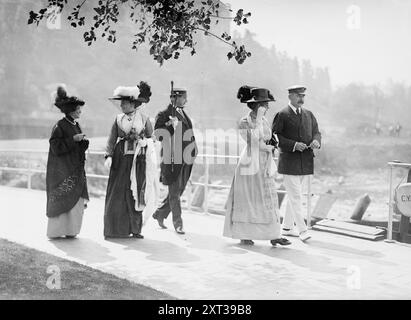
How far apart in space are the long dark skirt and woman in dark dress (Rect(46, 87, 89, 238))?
284 mm

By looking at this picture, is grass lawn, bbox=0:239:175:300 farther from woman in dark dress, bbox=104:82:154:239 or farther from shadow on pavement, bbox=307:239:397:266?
shadow on pavement, bbox=307:239:397:266

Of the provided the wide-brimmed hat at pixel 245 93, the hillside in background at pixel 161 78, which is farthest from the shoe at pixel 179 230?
the hillside in background at pixel 161 78

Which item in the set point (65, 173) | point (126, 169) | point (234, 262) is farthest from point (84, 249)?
point (234, 262)

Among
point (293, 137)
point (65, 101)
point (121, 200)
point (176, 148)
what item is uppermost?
Result: point (65, 101)

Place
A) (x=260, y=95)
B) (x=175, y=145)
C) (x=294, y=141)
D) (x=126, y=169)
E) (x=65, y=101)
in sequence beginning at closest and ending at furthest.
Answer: (x=260, y=95) < (x=65, y=101) < (x=294, y=141) < (x=126, y=169) < (x=175, y=145)

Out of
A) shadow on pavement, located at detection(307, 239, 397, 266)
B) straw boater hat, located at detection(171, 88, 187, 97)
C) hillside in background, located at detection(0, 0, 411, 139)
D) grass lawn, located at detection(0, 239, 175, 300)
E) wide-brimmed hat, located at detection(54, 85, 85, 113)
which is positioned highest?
hillside in background, located at detection(0, 0, 411, 139)

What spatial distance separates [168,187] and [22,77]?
25410mm

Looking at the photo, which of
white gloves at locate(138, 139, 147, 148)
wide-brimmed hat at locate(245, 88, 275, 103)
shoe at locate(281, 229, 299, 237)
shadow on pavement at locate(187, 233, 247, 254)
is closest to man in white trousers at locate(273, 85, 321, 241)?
shoe at locate(281, 229, 299, 237)

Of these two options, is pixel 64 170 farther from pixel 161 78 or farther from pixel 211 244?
pixel 161 78

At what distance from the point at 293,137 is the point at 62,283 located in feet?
9.16

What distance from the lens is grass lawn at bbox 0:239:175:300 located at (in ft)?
11.7

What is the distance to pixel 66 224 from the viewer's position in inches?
217
